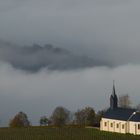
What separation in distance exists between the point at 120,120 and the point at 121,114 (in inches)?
45.5

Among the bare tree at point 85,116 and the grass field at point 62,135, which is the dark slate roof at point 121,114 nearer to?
the grass field at point 62,135

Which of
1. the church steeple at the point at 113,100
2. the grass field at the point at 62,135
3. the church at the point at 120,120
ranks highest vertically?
the church steeple at the point at 113,100

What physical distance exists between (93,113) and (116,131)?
22.3 meters

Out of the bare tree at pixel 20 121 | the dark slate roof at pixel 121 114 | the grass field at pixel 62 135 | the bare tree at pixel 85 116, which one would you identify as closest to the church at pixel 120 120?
the dark slate roof at pixel 121 114

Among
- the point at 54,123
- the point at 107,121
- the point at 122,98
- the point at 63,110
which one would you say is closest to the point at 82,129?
the point at 107,121

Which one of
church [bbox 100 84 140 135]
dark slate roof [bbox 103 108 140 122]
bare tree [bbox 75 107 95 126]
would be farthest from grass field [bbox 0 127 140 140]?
bare tree [bbox 75 107 95 126]

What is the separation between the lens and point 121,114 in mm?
97562

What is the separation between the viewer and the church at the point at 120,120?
94.6 m

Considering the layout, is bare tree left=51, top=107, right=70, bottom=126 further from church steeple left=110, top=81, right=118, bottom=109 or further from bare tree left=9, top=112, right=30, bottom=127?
church steeple left=110, top=81, right=118, bottom=109

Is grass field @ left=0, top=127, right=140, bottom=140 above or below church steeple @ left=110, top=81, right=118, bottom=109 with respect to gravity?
below

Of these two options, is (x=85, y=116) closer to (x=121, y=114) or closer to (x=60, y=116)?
(x=60, y=116)

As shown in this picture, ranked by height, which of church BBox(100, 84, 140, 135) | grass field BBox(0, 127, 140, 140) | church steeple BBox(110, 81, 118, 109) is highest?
church steeple BBox(110, 81, 118, 109)

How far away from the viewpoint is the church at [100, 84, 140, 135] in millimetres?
94625

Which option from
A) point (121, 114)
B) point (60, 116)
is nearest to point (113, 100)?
point (121, 114)
